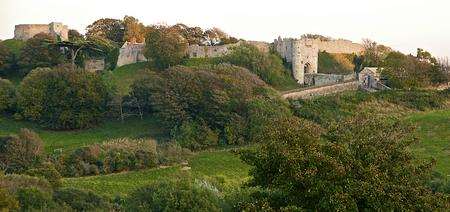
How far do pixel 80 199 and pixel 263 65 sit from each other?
27.7m

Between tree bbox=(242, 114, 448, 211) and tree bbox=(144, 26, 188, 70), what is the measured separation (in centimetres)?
3412

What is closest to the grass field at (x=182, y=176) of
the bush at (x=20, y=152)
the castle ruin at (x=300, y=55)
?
the bush at (x=20, y=152)

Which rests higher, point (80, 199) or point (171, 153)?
point (80, 199)

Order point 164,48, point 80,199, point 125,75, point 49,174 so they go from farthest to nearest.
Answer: point 125,75 < point 164,48 < point 49,174 < point 80,199

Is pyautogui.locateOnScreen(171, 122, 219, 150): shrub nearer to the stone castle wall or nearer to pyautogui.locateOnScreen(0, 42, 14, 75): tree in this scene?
the stone castle wall

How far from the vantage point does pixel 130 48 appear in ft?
186

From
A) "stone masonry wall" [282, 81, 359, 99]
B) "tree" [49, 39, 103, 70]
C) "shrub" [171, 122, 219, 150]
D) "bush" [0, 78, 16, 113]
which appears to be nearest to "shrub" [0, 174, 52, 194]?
"shrub" [171, 122, 219, 150]

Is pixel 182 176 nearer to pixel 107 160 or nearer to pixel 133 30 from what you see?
pixel 107 160

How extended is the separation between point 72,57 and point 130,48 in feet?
15.7

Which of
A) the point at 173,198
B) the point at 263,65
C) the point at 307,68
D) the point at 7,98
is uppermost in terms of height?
the point at 263,65

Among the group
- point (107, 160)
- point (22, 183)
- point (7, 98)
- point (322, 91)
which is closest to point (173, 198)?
point (22, 183)

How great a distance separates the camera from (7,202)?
24141 mm

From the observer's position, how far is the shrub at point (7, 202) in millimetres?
23984

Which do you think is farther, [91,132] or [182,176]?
[91,132]
